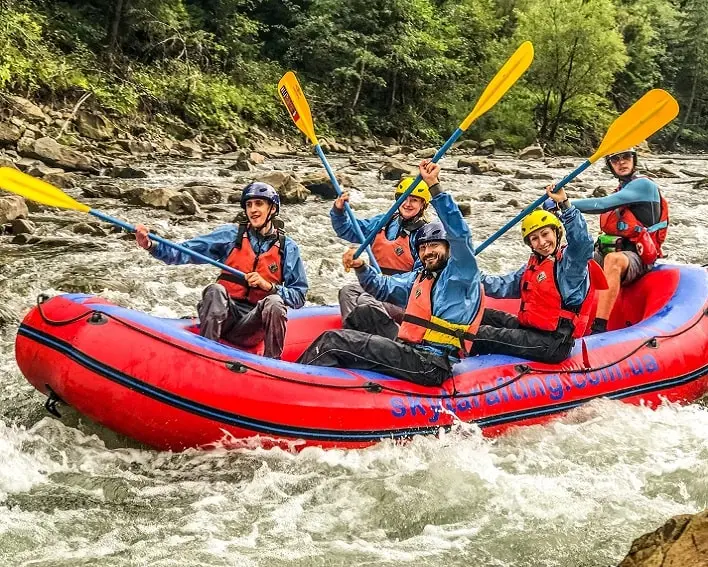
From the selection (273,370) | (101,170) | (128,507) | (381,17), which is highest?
(381,17)

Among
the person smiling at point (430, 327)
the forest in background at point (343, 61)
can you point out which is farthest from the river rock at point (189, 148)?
the person smiling at point (430, 327)

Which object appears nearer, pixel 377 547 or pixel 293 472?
pixel 377 547

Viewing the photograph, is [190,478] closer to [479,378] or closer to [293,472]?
[293,472]

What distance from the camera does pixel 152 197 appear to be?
9.09 metres

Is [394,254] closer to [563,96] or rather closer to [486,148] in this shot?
[486,148]

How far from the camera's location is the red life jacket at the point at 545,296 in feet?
13.2

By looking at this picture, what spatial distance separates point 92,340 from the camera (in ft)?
11.0

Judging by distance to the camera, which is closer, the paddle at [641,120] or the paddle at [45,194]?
the paddle at [45,194]

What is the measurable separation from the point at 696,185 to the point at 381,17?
34.1 ft

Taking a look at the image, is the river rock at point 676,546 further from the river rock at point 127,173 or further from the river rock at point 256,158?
the river rock at point 256,158

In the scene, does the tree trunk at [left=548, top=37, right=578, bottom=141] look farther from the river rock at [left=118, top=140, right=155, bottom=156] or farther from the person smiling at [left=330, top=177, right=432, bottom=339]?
the person smiling at [left=330, top=177, right=432, bottom=339]

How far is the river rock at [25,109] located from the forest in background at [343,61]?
40 cm

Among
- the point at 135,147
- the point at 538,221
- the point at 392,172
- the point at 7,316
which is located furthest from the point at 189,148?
the point at 538,221

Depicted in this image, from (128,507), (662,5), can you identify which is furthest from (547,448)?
(662,5)
